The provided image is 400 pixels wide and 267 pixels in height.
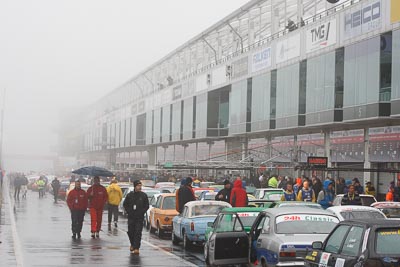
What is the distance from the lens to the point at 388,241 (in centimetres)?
937

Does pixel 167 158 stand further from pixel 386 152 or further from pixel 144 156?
pixel 386 152

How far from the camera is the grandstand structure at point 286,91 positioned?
35406mm

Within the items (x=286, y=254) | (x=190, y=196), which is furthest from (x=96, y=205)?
(x=286, y=254)

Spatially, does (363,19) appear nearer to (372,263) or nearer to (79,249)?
(79,249)

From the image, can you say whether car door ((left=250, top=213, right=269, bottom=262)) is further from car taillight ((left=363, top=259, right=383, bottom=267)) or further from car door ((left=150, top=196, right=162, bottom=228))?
car door ((left=150, top=196, right=162, bottom=228))

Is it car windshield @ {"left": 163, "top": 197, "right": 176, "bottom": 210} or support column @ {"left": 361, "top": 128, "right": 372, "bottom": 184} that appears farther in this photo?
support column @ {"left": 361, "top": 128, "right": 372, "bottom": 184}

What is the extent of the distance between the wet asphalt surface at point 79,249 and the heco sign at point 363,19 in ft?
49.4

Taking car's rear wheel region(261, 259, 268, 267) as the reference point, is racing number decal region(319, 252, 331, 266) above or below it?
above

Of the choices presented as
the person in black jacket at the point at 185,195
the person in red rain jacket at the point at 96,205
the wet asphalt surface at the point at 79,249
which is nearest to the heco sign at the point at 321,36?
the wet asphalt surface at the point at 79,249

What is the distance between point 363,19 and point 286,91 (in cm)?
1142

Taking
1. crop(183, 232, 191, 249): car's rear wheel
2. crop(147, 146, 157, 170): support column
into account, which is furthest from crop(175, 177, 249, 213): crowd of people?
crop(147, 146, 157, 170): support column

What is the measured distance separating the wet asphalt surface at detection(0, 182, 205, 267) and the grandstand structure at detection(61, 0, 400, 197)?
48.3 ft

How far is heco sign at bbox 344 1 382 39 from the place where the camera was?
3428 cm

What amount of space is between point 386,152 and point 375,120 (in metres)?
1.57
